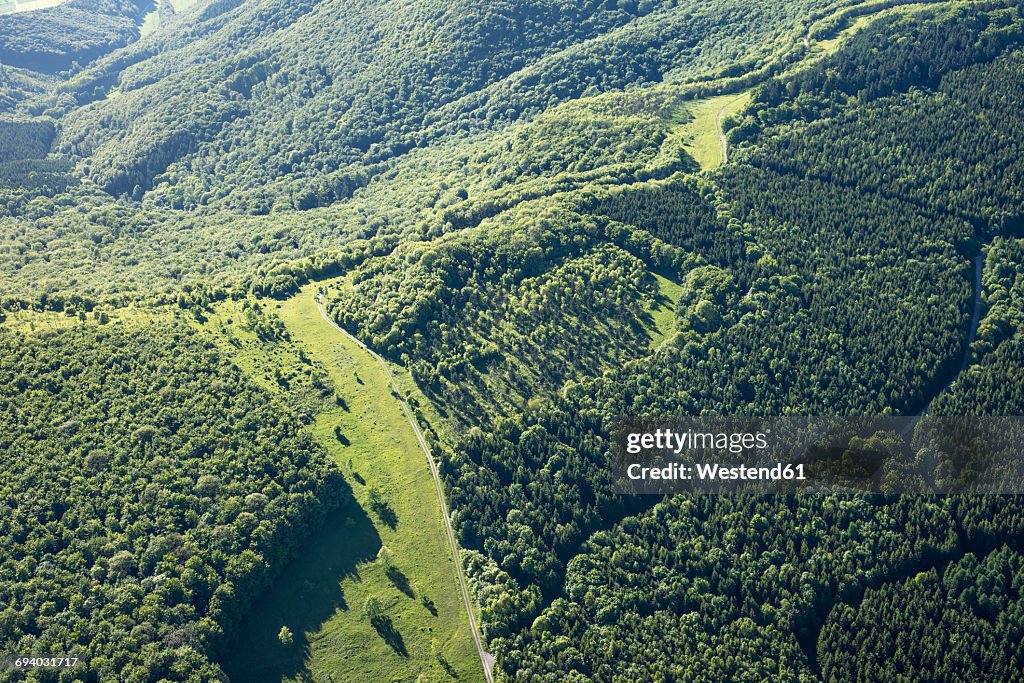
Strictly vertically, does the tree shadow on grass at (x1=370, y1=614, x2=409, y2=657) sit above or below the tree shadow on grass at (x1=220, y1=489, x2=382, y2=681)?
below

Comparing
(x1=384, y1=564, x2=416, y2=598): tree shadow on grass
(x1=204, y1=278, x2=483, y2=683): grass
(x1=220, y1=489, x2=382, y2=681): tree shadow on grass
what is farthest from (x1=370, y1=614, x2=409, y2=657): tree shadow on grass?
(x1=384, y1=564, x2=416, y2=598): tree shadow on grass

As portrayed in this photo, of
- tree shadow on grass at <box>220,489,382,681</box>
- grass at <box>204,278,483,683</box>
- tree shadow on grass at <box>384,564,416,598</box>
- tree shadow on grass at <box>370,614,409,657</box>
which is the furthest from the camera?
tree shadow on grass at <box>384,564,416,598</box>

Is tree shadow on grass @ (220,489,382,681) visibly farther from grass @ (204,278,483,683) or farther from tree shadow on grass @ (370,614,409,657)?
tree shadow on grass @ (370,614,409,657)

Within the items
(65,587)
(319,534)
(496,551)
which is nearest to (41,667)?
(65,587)

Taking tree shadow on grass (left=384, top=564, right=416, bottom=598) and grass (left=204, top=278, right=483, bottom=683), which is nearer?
grass (left=204, top=278, right=483, bottom=683)

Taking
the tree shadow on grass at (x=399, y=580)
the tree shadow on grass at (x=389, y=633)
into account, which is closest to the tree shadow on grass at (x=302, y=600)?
the tree shadow on grass at (x=389, y=633)

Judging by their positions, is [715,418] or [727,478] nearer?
[727,478]

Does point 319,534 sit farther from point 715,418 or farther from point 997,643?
point 997,643

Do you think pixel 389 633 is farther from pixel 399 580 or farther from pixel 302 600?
pixel 302 600
